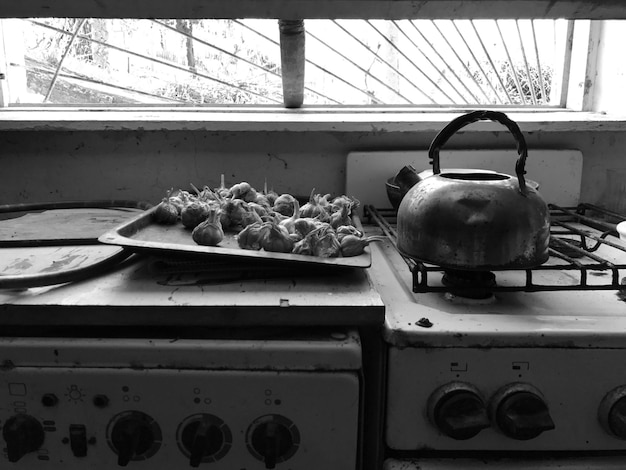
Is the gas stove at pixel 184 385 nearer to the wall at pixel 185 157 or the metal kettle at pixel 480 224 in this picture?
the metal kettle at pixel 480 224

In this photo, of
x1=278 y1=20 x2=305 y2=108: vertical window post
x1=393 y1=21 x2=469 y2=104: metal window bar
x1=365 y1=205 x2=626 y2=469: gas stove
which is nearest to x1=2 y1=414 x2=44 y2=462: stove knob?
x1=365 y1=205 x2=626 y2=469: gas stove

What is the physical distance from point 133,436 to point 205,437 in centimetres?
10

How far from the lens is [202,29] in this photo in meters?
1.56

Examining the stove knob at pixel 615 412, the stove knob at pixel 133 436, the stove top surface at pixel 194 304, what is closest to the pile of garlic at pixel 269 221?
the stove top surface at pixel 194 304

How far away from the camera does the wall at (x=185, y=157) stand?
133 centimetres

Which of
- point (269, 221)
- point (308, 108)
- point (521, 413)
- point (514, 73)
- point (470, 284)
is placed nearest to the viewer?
point (521, 413)

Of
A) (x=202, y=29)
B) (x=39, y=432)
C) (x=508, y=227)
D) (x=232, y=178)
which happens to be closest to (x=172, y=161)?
(x=232, y=178)

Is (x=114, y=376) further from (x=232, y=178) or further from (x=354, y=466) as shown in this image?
(x=232, y=178)

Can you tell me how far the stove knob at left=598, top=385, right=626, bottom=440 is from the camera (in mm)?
686

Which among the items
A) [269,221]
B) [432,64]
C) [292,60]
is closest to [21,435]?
[269,221]

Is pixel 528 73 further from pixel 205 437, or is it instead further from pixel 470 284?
pixel 205 437

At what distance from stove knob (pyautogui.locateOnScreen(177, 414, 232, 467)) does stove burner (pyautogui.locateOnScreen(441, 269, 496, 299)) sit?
0.40m

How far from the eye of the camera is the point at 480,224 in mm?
749

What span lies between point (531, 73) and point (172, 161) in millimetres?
1171
